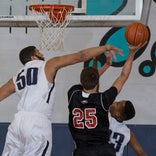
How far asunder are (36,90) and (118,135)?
0.83 meters

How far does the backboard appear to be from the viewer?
17.0ft

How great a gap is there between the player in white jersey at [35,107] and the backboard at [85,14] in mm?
947

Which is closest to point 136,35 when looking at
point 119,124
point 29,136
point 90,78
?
point 90,78

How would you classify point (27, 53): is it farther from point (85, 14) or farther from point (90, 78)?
point (85, 14)

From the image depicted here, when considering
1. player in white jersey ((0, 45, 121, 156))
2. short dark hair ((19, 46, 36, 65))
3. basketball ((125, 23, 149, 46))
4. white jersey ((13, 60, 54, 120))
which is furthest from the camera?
short dark hair ((19, 46, 36, 65))

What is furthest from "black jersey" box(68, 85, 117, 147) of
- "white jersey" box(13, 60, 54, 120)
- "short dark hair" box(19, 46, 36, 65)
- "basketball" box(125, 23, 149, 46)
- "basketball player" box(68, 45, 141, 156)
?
"short dark hair" box(19, 46, 36, 65)

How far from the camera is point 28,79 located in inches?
176

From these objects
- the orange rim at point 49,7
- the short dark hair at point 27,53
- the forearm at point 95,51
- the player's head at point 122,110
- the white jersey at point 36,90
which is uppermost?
the orange rim at point 49,7

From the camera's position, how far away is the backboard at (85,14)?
5.20 m

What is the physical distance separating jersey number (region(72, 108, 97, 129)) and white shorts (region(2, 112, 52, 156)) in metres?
0.26

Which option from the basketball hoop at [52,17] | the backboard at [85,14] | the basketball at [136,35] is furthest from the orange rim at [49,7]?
the basketball at [136,35]

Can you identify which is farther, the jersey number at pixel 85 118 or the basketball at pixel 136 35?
the basketball at pixel 136 35

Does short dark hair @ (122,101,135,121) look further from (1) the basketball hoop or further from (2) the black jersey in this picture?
(1) the basketball hoop

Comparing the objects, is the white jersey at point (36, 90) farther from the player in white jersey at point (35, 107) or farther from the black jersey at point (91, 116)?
the black jersey at point (91, 116)
